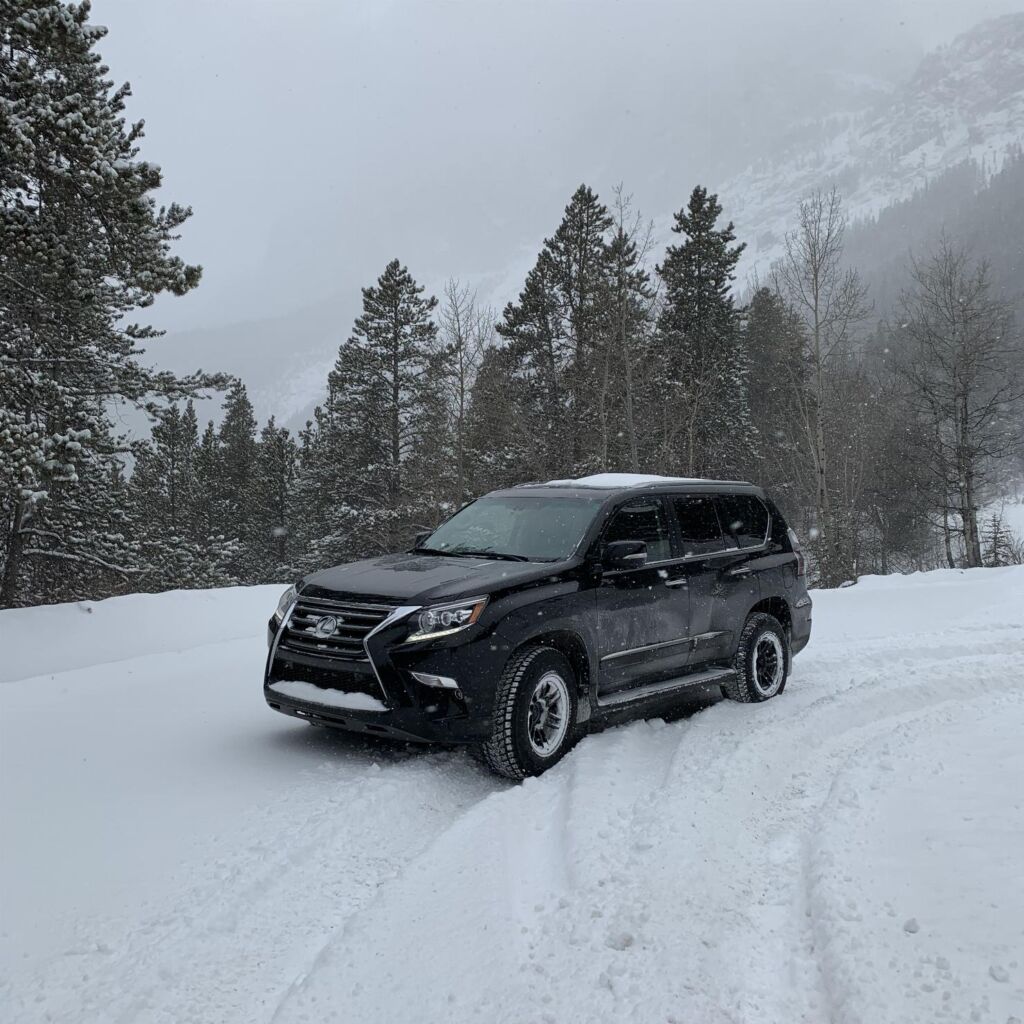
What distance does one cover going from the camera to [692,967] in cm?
304

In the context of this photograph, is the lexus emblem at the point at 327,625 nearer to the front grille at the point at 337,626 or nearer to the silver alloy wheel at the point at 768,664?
the front grille at the point at 337,626

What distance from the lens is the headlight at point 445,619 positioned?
493cm

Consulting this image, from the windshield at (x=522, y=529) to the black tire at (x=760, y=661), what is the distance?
208 cm

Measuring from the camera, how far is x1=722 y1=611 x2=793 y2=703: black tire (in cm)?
720

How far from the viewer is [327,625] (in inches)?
204

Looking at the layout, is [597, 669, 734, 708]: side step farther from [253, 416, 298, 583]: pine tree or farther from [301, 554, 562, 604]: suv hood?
[253, 416, 298, 583]: pine tree

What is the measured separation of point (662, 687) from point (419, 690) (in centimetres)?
222

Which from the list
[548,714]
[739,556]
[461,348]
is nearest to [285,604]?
[548,714]

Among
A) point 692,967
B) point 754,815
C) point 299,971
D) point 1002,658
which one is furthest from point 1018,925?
point 1002,658

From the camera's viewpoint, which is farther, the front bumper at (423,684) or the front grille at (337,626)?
the front grille at (337,626)

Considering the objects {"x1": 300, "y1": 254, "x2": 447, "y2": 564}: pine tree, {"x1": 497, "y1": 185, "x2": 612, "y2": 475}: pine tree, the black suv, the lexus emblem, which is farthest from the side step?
{"x1": 300, "y1": 254, "x2": 447, "y2": 564}: pine tree

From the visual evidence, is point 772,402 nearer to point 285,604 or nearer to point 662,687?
point 662,687

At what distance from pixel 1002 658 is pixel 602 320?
58.9ft

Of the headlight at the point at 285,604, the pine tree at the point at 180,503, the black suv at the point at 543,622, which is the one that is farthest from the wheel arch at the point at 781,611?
the pine tree at the point at 180,503
